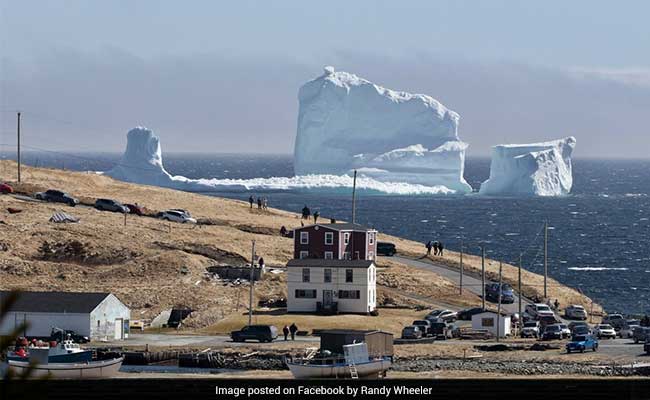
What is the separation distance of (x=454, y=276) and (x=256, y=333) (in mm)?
20242

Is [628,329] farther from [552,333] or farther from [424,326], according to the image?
[424,326]

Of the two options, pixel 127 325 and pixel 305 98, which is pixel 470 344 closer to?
pixel 127 325

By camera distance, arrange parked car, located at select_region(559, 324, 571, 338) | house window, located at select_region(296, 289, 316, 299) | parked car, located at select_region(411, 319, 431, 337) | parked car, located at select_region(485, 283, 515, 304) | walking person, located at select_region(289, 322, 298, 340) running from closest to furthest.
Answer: walking person, located at select_region(289, 322, 298, 340) → parked car, located at select_region(411, 319, 431, 337) → parked car, located at select_region(559, 324, 571, 338) → house window, located at select_region(296, 289, 316, 299) → parked car, located at select_region(485, 283, 515, 304)

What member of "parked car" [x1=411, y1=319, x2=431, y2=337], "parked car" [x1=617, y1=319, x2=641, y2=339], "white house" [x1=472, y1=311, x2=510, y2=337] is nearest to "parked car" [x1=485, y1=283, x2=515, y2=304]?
"parked car" [x1=617, y1=319, x2=641, y2=339]

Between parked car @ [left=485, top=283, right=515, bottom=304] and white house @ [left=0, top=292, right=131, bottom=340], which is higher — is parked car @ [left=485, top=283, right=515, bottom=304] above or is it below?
above

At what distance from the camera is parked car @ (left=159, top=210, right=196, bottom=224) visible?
71000mm

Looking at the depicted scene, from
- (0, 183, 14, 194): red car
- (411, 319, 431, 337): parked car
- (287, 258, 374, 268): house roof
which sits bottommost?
(411, 319, 431, 337): parked car

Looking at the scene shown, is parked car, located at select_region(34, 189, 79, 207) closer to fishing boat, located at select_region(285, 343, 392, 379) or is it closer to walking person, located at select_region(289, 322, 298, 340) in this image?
walking person, located at select_region(289, 322, 298, 340)

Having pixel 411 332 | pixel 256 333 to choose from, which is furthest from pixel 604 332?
pixel 256 333

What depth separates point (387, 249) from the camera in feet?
221

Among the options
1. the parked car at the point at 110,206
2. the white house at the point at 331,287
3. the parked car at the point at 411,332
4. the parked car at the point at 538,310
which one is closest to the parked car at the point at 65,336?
the white house at the point at 331,287

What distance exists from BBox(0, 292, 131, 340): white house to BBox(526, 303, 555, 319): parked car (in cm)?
1691

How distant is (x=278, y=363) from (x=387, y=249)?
29178 millimetres
